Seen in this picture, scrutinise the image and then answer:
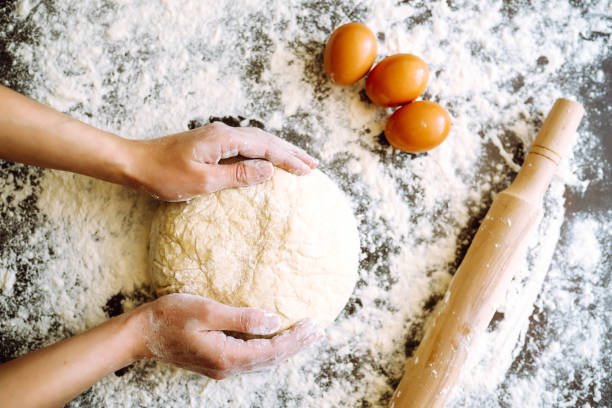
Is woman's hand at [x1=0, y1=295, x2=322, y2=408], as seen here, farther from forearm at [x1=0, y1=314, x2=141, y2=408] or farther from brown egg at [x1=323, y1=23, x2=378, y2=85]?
brown egg at [x1=323, y1=23, x2=378, y2=85]

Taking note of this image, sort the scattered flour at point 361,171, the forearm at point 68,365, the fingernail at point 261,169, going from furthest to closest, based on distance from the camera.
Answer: the scattered flour at point 361,171
the fingernail at point 261,169
the forearm at point 68,365

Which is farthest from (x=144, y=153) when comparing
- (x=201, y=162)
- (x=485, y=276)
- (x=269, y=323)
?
(x=485, y=276)

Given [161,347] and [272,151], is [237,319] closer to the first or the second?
[161,347]

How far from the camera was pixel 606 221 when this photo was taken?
4.13ft

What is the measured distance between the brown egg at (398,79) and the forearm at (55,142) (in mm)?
704

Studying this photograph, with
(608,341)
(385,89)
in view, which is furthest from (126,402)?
(608,341)

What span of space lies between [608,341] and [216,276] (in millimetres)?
1201

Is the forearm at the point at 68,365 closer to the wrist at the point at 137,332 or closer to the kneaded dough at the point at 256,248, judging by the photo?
the wrist at the point at 137,332

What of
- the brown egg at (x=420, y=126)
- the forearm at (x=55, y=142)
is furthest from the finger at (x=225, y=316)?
the brown egg at (x=420, y=126)

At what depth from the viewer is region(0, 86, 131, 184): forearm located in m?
1.01

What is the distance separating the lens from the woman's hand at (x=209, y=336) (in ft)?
3.31

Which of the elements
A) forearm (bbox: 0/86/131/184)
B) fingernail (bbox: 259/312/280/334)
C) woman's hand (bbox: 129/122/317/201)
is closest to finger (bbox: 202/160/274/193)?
woman's hand (bbox: 129/122/317/201)

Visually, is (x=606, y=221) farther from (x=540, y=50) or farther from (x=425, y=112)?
(x=425, y=112)

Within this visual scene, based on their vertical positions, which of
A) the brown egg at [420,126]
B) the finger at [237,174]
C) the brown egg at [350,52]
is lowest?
the finger at [237,174]
